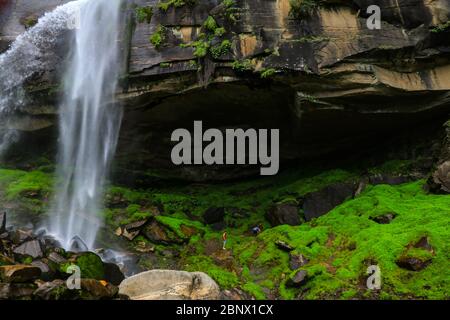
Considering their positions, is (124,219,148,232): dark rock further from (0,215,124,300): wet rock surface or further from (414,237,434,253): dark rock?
(414,237,434,253): dark rock

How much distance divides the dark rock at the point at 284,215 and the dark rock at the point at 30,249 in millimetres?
8487

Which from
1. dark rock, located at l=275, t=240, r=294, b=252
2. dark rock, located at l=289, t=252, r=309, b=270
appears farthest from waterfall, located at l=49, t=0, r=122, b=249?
dark rock, located at l=289, t=252, r=309, b=270

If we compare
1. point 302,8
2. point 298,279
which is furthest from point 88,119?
point 298,279

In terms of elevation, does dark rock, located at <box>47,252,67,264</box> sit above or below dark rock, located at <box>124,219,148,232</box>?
below

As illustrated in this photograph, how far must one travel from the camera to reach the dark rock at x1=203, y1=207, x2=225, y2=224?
17.6m

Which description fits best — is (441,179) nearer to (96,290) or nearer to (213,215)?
(213,215)

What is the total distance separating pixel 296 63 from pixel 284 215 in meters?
5.63

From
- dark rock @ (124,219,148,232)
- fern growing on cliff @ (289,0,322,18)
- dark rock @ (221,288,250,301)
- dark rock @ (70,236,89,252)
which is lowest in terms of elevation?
dark rock @ (221,288,250,301)

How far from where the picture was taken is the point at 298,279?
10.4 metres

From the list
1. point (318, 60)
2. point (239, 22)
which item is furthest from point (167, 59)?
point (318, 60)

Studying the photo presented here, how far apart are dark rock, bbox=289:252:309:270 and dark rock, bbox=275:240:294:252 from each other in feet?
1.27

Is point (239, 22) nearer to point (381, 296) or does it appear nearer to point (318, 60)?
point (318, 60)

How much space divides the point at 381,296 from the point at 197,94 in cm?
993

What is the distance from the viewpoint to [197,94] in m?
16.2
